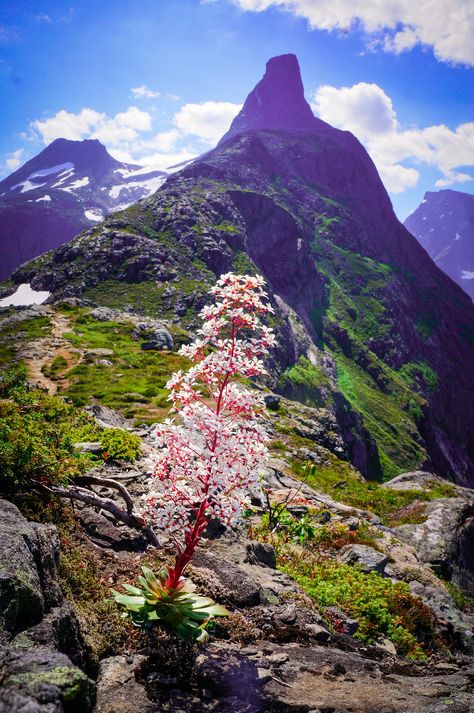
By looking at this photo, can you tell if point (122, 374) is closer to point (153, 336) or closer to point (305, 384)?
point (153, 336)

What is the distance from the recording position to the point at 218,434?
532cm

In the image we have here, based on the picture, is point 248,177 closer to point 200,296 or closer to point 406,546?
point 200,296

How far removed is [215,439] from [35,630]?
269cm

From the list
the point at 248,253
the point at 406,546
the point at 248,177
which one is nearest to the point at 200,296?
the point at 248,253

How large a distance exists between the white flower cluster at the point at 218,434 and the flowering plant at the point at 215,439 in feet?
0.04

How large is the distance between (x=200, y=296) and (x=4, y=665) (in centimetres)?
8267

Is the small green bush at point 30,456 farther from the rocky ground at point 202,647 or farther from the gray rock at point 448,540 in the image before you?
the gray rock at point 448,540

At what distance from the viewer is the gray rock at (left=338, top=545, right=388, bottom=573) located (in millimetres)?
11609

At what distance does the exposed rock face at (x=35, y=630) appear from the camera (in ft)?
8.86

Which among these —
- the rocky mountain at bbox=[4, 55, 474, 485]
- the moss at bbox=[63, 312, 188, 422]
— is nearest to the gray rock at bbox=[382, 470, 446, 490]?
the rocky mountain at bbox=[4, 55, 474, 485]

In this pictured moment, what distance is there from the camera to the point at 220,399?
18.8ft

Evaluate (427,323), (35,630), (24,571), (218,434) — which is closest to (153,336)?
(218,434)

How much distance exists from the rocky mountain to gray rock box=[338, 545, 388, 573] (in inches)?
987

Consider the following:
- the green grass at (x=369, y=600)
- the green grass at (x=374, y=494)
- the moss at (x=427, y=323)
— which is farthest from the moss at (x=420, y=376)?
the green grass at (x=369, y=600)
